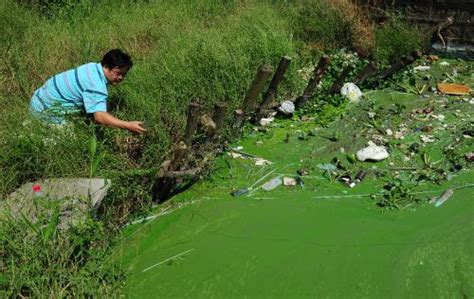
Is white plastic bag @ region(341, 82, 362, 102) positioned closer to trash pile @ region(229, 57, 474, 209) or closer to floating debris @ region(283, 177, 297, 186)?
trash pile @ region(229, 57, 474, 209)

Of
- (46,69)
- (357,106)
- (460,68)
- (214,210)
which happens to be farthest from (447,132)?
(46,69)

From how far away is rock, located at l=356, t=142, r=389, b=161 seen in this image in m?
4.58

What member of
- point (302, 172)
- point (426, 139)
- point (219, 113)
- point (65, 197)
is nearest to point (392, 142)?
point (426, 139)

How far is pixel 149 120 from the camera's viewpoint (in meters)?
4.26

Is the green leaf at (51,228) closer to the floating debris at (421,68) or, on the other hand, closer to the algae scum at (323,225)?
the algae scum at (323,225)

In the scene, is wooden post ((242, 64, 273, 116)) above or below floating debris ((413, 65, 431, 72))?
above

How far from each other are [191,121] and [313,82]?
6.52ft

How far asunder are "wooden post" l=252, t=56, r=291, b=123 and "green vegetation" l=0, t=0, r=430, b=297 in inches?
9.6

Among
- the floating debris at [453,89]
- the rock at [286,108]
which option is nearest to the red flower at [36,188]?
the rock at [286,108]

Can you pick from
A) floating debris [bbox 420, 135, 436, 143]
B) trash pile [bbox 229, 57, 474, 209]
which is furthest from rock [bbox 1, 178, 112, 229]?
floating debris [bbox 420, 135, 436, 143]

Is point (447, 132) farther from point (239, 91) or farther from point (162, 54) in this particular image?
point (162, 54)

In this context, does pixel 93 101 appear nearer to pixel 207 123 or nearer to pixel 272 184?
pixel 207 123

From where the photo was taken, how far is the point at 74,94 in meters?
3.88

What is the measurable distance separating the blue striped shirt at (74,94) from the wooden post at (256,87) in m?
1.29
